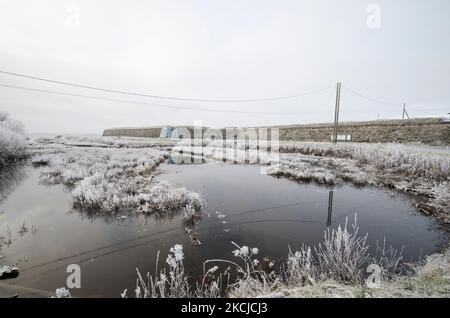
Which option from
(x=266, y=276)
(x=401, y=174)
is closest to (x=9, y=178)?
(x=266, y=276)

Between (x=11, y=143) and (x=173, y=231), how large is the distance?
16.3 metres

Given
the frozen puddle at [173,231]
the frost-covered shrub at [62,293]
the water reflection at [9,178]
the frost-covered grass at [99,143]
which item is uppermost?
the frost-covered grass at [99,143]

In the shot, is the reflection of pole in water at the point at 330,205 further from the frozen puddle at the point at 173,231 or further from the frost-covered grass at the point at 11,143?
the frost-covered grass at the point at 11,143

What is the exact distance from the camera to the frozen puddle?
424cm

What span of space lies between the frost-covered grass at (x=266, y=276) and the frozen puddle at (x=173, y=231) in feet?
1.11

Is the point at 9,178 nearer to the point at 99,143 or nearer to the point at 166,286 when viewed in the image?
the point at 166,286

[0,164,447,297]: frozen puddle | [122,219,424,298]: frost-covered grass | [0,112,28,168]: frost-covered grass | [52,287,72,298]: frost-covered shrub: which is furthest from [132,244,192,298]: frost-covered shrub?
[0,112,28,168]: frost-covered grass

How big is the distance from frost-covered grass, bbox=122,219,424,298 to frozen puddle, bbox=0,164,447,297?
34 centimetres

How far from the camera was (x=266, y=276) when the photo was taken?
13.0ft

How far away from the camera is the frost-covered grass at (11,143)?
13.7 meters

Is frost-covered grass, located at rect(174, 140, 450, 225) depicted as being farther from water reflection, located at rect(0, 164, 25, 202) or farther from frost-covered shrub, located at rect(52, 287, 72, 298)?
water reflection, located at rect(0, 164, 25, 202)

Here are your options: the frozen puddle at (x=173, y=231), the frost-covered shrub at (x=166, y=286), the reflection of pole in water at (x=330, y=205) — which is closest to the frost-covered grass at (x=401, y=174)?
the frozen puddle at (x=173, y=231)
